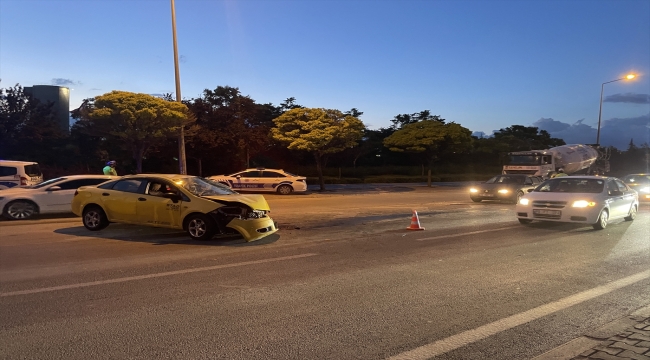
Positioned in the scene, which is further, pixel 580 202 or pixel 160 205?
pixel 580 202

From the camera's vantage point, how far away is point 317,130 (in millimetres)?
28797

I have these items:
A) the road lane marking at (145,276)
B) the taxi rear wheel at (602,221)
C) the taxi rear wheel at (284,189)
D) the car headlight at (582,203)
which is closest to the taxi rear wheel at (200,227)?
the road lane marking at (145,276)

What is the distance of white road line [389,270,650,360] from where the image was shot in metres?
4.52

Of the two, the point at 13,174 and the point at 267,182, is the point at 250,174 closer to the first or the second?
the point at 267,182

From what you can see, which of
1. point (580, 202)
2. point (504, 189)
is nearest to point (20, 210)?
point (580, 202)

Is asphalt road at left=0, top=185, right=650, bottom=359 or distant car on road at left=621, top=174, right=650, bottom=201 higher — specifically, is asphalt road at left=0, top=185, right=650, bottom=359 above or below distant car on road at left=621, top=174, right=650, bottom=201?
below

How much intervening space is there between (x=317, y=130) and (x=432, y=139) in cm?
1091

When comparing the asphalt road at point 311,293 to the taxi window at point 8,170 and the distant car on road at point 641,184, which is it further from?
the distant car on road at point 641,184

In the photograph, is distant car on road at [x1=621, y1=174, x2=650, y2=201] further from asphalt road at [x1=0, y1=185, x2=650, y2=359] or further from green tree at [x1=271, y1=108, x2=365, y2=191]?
green tree at [x1=271, y1=108, x2=365, y2=191]

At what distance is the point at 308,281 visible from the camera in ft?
23.6

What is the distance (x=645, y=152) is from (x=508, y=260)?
6160cm

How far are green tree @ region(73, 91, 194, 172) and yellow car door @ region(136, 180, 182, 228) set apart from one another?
1020cm

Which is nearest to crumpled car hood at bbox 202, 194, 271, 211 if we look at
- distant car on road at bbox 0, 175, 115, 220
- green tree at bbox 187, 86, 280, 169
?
distant car on road at bbox 0, 175, 115, 220

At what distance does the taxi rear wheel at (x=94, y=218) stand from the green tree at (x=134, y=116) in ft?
31.6
